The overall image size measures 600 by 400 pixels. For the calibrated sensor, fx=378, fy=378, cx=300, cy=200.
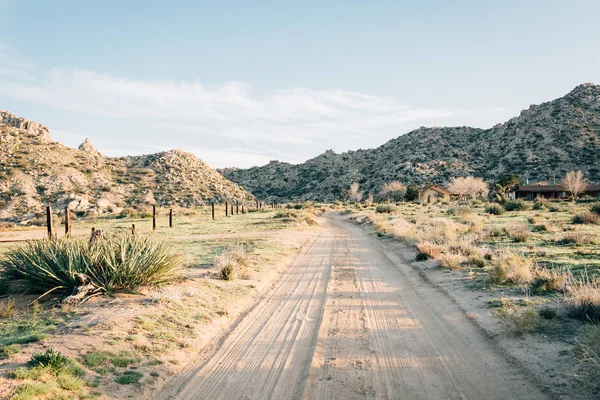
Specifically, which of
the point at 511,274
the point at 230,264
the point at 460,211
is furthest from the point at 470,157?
the point at 230,264

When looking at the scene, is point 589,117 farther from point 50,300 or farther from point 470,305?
point 50,300

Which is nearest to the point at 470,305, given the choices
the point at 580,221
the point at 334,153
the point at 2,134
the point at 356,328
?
the point at 356,328

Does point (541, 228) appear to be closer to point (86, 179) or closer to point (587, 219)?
point (587, 219)

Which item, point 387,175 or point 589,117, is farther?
point 387,175

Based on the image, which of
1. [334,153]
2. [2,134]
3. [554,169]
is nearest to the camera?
[2,134]

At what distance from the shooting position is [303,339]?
7.46m

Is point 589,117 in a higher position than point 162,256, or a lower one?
higher

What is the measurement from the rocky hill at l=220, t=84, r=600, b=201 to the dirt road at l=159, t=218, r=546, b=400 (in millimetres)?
80342

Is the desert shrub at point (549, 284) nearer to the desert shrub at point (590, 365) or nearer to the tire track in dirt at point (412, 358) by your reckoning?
the tire track in dirt at point (412, 358)

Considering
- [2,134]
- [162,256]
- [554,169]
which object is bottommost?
[162,256]

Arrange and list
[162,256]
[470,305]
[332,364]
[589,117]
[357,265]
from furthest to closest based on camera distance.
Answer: [589,117]
[357,265]
[162,256]
[470,305]
[332,364]

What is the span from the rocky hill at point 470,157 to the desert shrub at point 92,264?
274 feet

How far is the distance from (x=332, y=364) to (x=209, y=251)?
13.3 meters

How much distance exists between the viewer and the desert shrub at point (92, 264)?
369 inches
